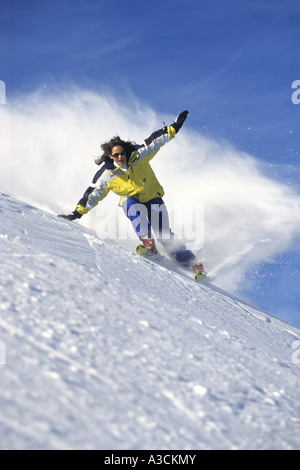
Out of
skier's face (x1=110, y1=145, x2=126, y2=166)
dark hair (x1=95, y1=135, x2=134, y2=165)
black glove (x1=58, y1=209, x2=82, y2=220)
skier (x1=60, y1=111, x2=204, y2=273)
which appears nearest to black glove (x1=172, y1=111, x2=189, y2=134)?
skier (x1=60, y1=111, x2=204, y2=273)

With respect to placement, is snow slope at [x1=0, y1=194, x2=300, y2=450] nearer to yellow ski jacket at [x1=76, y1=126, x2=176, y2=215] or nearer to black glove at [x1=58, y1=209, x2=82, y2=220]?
black glove at [x1=58, y1=209, x2=82, y2=220]

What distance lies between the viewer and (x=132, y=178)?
5.16 meters

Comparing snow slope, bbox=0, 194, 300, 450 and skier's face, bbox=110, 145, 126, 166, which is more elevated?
skier's face, bbox=110, 145, 126, 166

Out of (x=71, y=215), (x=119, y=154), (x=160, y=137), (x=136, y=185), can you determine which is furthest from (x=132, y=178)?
(x=71, y=215)

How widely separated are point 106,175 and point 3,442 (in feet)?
13.5

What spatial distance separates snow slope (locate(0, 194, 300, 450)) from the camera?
4.91 feet

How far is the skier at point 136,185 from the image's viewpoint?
200 inches

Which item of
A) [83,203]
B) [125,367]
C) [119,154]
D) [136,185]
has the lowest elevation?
[125,367]

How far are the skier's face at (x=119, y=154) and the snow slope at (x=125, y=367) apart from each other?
82.3 inches

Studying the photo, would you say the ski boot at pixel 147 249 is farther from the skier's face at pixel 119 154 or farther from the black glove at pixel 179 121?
the black glove at pixel 179 121

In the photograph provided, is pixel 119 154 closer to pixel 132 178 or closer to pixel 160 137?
pixel 132 178

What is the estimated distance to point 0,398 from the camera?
1448mm

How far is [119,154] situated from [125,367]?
138 inches

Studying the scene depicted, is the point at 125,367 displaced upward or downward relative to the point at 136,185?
downward
